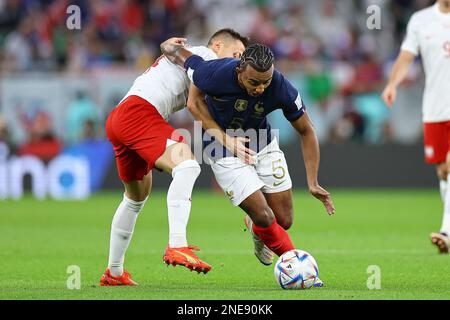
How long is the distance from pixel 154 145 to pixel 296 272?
144 cm

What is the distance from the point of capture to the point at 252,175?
807 centimetres

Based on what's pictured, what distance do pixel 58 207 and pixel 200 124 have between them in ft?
34.3

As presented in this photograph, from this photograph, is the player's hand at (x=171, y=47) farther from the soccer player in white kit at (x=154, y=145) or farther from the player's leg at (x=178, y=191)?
the player's leg at (x=178, y=191)

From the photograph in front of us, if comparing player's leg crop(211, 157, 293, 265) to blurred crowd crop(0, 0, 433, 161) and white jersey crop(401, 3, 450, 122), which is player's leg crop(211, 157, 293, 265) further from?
blurred crowd crop(0, 0, 433, 161)

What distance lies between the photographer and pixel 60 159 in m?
19.8

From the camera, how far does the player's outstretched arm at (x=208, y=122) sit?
7.76 metres

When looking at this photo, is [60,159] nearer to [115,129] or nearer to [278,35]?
[278,35]

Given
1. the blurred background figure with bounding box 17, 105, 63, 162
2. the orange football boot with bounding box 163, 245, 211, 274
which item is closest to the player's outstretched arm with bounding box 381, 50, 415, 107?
the orange football boot with bounding box 163, 245, 211, 274

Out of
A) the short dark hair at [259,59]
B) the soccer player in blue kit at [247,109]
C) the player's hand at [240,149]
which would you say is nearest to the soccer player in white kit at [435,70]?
the soccer player in blue kit at [247,109]

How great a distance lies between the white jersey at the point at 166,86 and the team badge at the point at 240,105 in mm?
473

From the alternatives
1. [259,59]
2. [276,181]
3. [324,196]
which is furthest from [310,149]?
[259,59]

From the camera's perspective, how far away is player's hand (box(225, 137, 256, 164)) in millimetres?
7695

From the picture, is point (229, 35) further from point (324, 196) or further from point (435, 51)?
point (435, 51)
